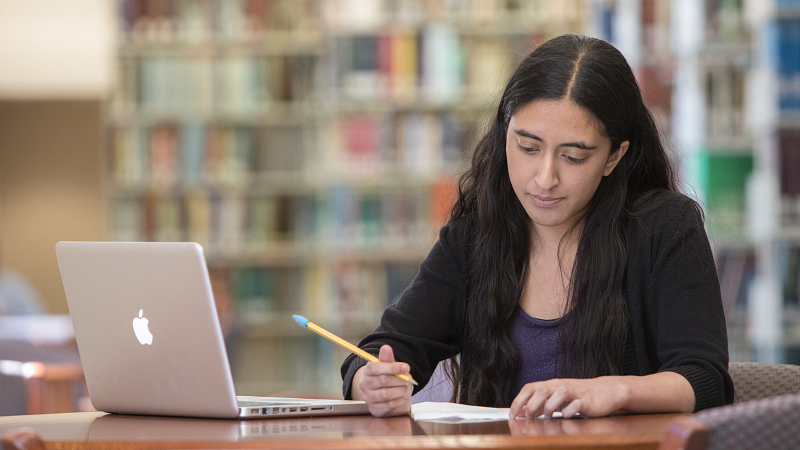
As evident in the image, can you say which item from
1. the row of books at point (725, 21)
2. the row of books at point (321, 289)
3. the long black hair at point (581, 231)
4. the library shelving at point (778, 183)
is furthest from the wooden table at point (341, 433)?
the row of books at point (321, 289)

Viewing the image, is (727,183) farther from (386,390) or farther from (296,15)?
(386,390)

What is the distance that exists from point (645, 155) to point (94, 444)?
1033 mm

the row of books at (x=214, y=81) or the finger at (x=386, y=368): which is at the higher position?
the row of books at (x=214, y=81)

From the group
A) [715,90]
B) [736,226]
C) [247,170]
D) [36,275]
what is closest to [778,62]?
[715,90]

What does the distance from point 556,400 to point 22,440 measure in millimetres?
606

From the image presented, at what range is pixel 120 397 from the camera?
121 centimetres

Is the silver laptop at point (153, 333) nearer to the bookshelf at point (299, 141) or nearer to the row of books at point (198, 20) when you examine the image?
the bookshelf at point (299, 141)

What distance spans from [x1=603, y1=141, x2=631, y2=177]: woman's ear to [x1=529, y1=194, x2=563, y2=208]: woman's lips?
4.8 inches

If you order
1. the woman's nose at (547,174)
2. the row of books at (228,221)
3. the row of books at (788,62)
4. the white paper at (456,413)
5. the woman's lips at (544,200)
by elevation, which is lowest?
the row of books at (228,221)

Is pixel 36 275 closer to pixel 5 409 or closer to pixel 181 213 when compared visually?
pixel 181 213

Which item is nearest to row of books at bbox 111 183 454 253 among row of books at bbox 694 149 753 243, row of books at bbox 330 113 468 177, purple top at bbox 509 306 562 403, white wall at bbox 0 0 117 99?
row of books at bbox 330 113 468 177

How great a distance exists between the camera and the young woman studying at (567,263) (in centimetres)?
137

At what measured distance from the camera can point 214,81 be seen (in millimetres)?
4574

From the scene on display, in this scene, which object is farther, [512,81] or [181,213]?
[181,213]
